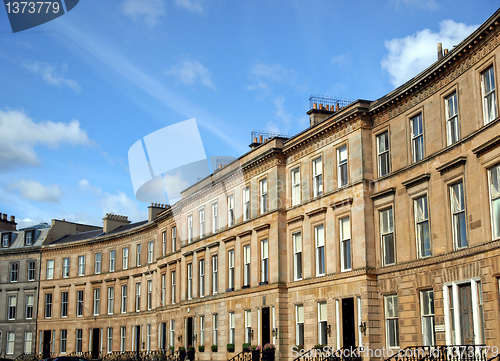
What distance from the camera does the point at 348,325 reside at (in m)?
30.2

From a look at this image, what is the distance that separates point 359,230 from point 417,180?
14.5ft

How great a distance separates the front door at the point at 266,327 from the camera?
3641cm

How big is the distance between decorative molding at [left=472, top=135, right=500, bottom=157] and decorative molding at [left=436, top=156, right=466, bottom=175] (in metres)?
0.82

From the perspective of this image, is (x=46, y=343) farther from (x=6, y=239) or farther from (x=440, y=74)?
(x=440, y=74)

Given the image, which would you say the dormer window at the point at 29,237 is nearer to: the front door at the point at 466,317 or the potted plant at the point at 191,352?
the potted plant at the point at 191,352

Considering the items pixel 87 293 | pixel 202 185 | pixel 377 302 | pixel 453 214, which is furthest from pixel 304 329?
pixel 87 293

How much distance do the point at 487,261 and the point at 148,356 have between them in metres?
38.1

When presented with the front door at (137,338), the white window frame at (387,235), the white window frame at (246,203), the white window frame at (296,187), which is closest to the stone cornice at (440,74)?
the white window frame at (387,235)

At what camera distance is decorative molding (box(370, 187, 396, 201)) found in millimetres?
28781

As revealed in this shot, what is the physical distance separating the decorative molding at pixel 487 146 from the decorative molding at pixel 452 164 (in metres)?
0.82

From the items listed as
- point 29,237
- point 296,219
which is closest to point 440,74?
point 296,219

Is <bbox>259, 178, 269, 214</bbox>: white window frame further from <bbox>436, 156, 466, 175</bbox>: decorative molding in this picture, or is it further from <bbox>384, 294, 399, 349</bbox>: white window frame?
<bbox>436, 156, 466, 175</bbox>: decorative molding

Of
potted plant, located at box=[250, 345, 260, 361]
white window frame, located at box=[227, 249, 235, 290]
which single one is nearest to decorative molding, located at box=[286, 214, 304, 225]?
white window frame, located at box=[227, 249, 235, 290]

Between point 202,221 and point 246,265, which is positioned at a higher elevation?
point 202,221
